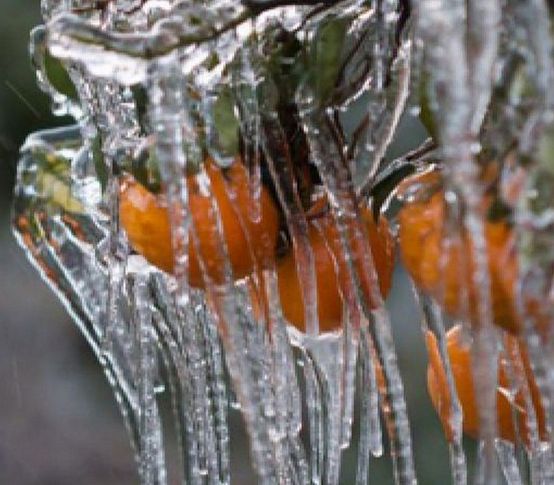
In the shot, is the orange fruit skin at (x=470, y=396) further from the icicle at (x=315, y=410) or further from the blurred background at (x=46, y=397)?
the blurred background at (x=46, y=397)

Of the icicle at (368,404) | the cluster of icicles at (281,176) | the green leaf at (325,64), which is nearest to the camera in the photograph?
the cluster of icicles at (281,176)

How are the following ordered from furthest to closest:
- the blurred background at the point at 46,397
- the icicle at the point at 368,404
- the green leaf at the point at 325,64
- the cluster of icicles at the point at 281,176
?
the blurred background at the point at 46,397, the icicle at the point at 368,404, the green leaf at the point at 325,64, the cluster of icicles at the point at 281,176

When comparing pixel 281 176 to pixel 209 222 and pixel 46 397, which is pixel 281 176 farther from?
pixel 46 397

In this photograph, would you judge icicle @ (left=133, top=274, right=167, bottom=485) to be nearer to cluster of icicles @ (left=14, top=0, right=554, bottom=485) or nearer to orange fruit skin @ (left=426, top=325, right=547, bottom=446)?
cluster of icicles @ (left=14, top=0, right=554, bottom=485)

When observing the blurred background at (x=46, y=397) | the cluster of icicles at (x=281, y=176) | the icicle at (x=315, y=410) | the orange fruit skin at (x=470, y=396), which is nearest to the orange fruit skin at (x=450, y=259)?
the cluster of icicles at (x=281, y=176)

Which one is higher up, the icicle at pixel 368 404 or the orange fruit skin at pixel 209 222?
the orange fruit skin at pixel 209 222

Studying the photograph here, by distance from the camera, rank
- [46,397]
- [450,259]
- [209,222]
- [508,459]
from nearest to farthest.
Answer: [450,259] < [209,222] < [508,459] < [46,397]

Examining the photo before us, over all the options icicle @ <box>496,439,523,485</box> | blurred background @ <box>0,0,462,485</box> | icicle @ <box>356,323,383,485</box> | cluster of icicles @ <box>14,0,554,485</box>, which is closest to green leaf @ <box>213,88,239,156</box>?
cluster of icicles @ <box>14,0,554,485</box>

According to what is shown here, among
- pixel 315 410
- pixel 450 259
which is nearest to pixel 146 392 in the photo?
pixel 315 410
